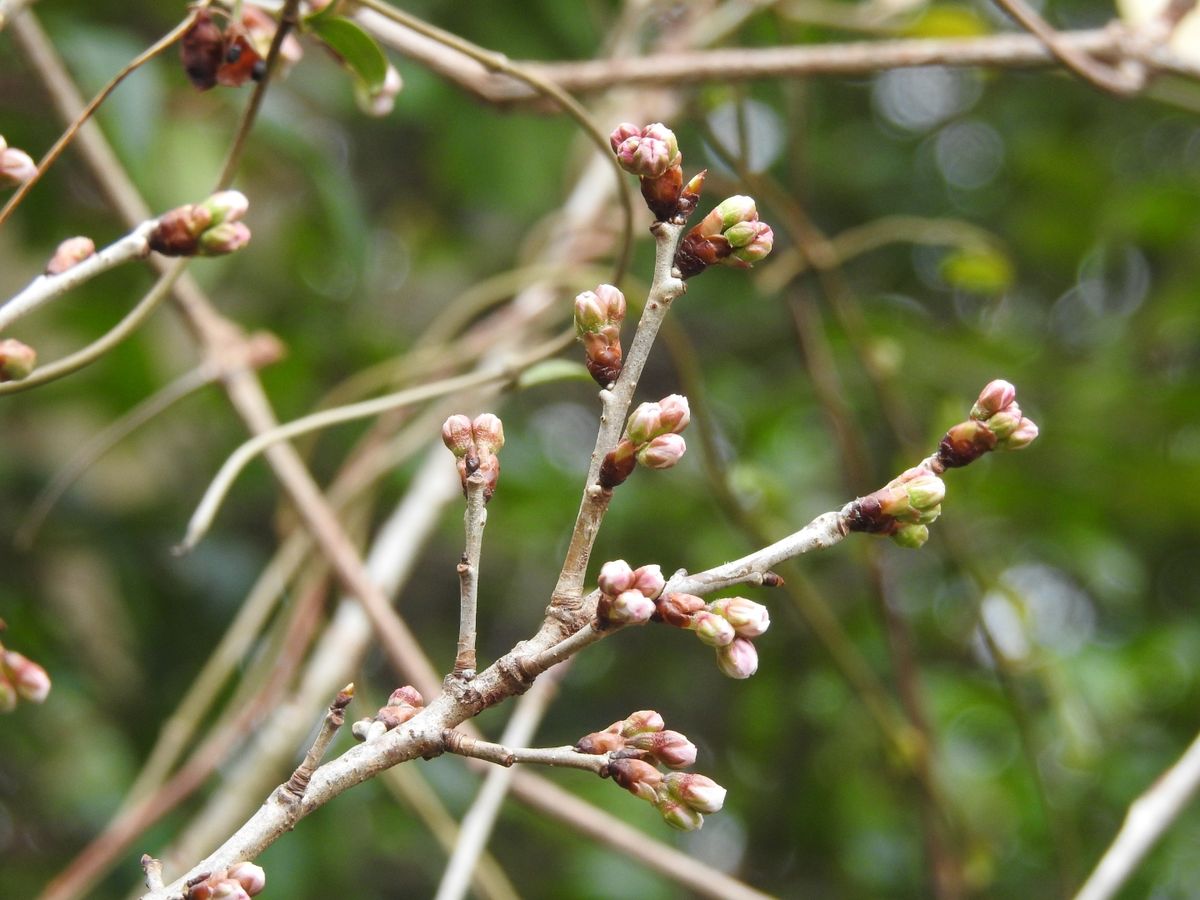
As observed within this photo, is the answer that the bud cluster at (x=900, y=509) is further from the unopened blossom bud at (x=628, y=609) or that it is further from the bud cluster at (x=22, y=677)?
the bud cluster at (x=22, y=677)

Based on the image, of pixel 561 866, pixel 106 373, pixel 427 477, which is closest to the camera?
pixel 427 477

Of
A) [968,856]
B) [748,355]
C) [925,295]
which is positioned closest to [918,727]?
[968,856]

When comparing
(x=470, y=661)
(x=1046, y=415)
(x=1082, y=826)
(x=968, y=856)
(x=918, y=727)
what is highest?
(x=470, y=661)

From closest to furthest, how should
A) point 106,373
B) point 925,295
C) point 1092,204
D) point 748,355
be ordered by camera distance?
1. point 106,373
2. point 1092,204
3. point 748,355
4. point 925,295

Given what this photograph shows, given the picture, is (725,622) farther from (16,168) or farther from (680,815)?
(16,168)

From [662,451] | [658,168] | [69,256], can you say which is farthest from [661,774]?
[69,256]

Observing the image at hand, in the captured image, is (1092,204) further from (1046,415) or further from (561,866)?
(561,866)

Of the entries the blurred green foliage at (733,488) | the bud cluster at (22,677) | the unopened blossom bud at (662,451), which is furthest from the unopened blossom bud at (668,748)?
the blurred green foliage at (733,488)
